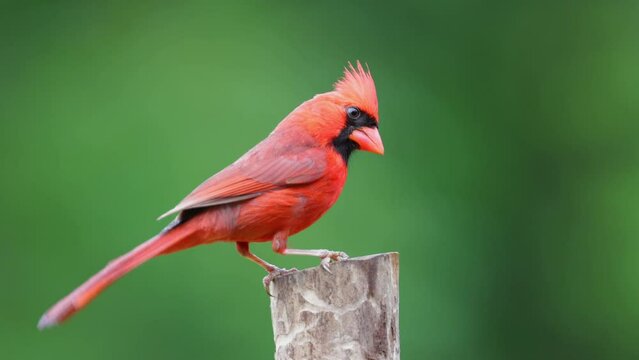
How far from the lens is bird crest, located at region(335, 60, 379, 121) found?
13.8 ft

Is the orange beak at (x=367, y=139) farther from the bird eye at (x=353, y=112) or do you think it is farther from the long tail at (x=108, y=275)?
the long tail at (x=108, y=275)

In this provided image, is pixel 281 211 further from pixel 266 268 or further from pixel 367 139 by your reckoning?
pixel 367 139

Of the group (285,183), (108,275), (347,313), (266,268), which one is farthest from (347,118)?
(108,275)

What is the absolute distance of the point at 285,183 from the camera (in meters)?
4.01

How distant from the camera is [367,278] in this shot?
3.41 meters

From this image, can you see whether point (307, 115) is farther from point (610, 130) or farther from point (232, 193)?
point (610, 130)

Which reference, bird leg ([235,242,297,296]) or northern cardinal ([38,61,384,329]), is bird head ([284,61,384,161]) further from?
bird leg ([235,242,297,296])

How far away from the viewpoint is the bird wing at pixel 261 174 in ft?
12.8

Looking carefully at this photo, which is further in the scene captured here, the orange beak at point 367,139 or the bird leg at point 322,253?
the orange beak at point 367,139

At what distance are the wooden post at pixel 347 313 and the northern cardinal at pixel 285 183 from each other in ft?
0.90

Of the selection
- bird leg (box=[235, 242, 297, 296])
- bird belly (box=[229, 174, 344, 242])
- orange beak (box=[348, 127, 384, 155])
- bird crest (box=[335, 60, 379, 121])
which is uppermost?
bird crest (box=[335, 60, 379, 121])

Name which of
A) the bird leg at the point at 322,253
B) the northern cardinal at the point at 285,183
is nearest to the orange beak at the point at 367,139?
the northern cardinal at the point at 285,183

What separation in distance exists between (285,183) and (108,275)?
0.79m

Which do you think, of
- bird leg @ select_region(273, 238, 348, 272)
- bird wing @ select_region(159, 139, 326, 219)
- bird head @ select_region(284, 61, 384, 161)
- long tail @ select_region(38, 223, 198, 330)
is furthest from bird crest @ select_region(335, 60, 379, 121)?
long tail @ select_region(38, 223, 198, 330)
